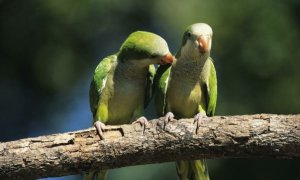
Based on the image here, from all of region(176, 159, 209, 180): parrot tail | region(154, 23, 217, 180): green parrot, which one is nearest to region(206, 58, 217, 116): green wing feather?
region(154, 23, 217, 180): green parrot

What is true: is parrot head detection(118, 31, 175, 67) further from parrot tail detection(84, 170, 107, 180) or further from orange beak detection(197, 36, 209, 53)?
parrot tail detection(84, 170, 107, 180)

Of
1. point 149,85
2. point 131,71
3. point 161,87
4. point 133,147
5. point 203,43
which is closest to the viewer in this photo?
point 133,147

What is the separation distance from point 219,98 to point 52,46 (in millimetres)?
3822

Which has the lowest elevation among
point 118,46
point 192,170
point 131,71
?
point 192,170

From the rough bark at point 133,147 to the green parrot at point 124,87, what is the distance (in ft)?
3.52

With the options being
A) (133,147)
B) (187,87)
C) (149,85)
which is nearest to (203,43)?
(187,87)

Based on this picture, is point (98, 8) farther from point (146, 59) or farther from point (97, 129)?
point (97, 129)

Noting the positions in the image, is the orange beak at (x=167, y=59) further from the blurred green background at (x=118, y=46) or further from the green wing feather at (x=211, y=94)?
the blurred green background at (x=118, y=46)

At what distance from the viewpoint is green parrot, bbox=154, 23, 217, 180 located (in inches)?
260

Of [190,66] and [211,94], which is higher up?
[190,66]

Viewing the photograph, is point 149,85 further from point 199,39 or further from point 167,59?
point 199,39

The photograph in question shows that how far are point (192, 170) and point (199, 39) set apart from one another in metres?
1.18

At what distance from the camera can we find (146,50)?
6598 mm

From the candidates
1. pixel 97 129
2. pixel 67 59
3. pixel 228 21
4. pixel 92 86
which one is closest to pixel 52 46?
pixel 67 59
